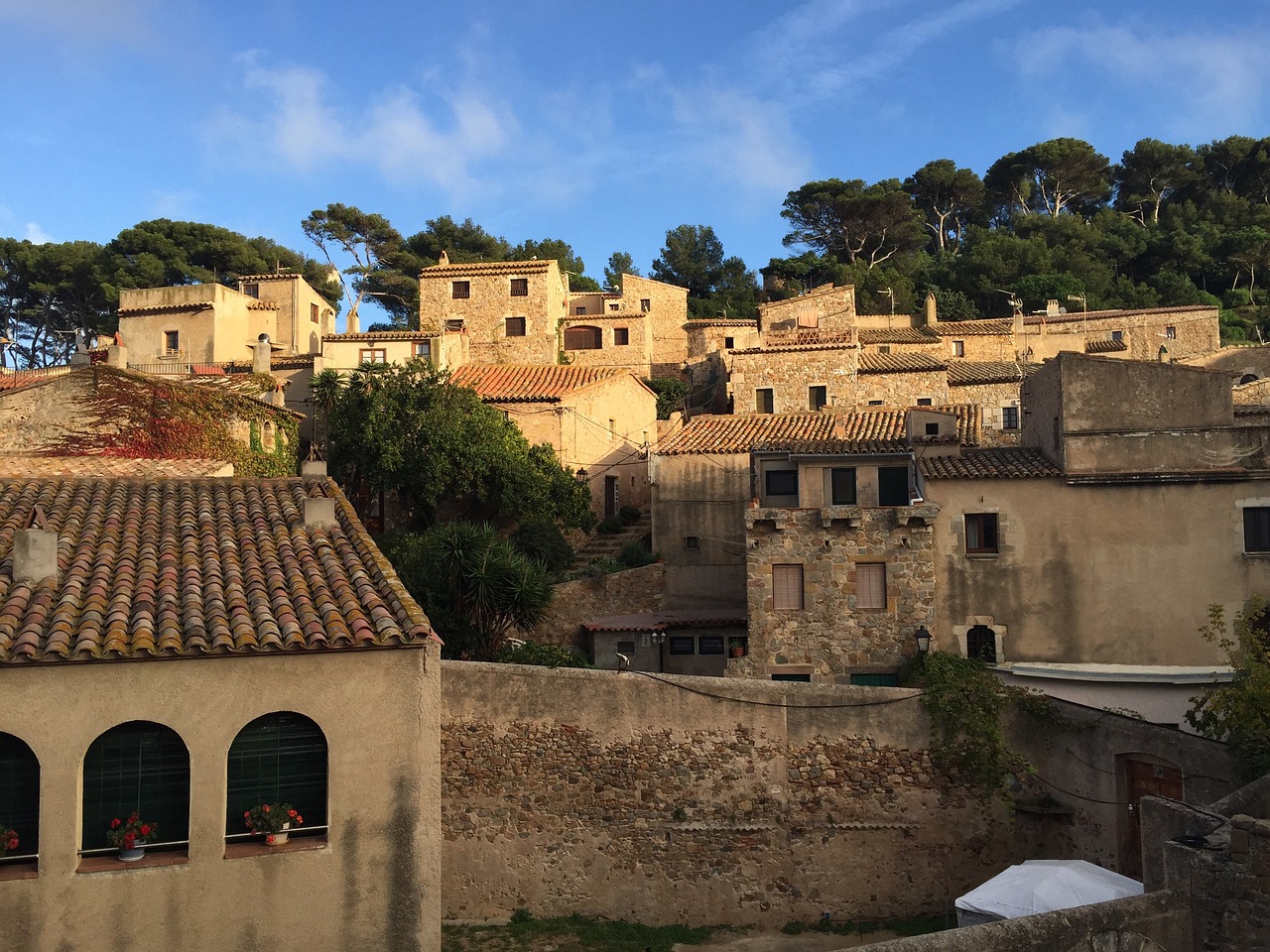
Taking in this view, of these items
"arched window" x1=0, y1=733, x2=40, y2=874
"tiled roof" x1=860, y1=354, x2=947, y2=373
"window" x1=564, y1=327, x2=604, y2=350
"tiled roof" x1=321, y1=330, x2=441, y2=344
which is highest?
"window" x1=564, y1=327, x2=604, y2=350

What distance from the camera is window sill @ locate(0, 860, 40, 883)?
11.0 m

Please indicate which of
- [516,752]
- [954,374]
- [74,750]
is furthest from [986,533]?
[954,374]

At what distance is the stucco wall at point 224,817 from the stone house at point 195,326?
39.7 metres

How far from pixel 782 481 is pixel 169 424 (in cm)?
1679

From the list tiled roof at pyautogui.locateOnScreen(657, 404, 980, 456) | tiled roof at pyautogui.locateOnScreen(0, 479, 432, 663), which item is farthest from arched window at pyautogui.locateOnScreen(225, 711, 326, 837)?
tiled roof at pyautogui.locateOnScreen(657, 404, 980, 456)

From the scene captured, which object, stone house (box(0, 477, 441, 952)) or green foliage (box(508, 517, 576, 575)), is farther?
green foliage (box(508, 517, 576, 575))

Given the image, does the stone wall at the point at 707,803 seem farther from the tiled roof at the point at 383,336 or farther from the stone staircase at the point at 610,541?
the tiled roof at the point at 383,336

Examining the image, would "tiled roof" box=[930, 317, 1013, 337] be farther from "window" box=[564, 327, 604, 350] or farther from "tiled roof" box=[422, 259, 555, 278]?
"tiled roof" box=[422, 259, 555, 278]

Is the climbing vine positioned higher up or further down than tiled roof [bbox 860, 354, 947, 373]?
further down

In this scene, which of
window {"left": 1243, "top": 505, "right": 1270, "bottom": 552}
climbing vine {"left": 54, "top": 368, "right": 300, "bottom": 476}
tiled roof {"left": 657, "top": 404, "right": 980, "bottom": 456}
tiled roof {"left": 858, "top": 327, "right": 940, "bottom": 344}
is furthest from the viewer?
tiled roof {"left": 858, "top": 327, "right": 940, "bottom": 344}

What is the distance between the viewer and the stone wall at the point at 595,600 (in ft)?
98.7

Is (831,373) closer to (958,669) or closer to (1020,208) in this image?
(958,669)

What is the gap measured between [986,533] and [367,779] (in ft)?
56.5

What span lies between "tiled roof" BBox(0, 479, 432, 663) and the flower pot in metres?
2.14
